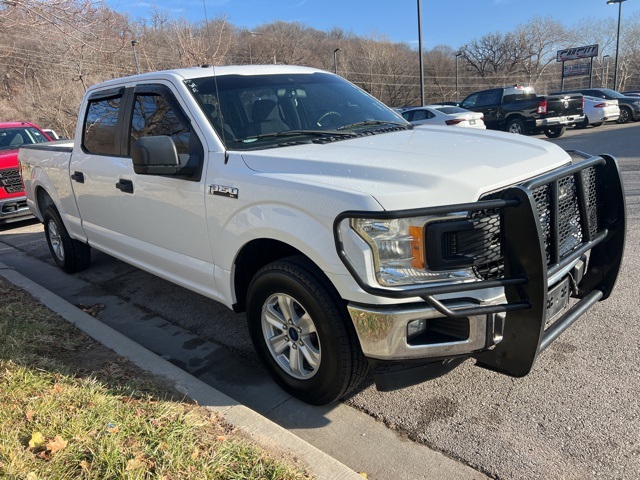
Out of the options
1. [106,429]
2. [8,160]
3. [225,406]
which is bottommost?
[225,406]

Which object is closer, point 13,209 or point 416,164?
point 416,164

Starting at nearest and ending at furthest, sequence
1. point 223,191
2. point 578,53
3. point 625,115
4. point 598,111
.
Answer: point 223,191 → point 598,111 → point 625,115 → point 578,53

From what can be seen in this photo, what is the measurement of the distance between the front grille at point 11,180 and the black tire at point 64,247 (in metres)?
3.00

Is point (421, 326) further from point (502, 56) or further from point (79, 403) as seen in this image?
point (502, 56)

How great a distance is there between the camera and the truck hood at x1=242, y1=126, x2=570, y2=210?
232 centimetres

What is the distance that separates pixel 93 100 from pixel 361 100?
104 inches

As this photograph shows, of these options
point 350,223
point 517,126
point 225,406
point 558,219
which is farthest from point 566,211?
point 517,126

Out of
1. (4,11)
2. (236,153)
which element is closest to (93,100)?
(4,11)

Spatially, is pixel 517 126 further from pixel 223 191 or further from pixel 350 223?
pixel 350 223

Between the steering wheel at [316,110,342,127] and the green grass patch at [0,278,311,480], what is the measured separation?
207 centimetres

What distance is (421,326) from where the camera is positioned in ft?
7.95

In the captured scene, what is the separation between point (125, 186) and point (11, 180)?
596 cm

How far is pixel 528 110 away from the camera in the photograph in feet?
53.0

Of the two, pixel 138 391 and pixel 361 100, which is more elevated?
pixel 361 100
